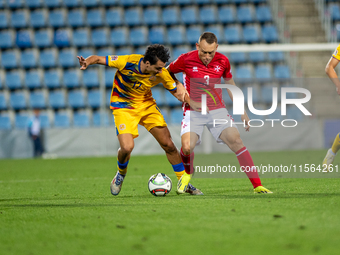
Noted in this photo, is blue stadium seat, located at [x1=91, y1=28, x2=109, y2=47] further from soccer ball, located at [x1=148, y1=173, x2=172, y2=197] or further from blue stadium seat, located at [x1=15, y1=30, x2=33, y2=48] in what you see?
soccer ball, located at [x1=148, y1=173, x2=172, y2=197]

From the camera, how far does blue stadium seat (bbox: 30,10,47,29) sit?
18.8 meters

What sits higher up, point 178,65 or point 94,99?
point 178,65

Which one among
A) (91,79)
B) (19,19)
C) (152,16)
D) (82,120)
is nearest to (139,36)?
(152,16)

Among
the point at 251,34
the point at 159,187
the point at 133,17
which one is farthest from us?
the point at 133,17

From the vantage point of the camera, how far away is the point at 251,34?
714 inches

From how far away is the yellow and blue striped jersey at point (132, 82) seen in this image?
570 cm

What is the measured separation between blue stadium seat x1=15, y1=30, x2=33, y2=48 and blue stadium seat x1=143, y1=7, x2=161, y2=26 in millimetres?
4615

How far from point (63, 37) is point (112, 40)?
199 cm

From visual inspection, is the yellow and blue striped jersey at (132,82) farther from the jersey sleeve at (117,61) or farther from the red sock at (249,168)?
the red sock at (249,168)

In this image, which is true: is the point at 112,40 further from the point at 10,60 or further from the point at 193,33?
the point at 10,60

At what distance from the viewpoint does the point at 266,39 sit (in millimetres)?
18094

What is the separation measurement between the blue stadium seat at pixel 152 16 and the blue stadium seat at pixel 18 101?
221 inches

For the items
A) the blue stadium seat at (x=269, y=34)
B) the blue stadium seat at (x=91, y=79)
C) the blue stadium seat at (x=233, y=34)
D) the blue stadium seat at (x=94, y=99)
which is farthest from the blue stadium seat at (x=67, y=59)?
the blue stadium seat at (x=269, y=34)

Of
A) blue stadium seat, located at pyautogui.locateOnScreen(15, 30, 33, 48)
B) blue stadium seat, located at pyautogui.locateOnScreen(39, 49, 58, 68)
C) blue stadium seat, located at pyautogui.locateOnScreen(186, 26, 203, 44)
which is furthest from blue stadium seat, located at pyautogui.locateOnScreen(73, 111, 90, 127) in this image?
blue stadium seat, located at pyautogui.locateOnScreen(186, 26, 203, 44)
